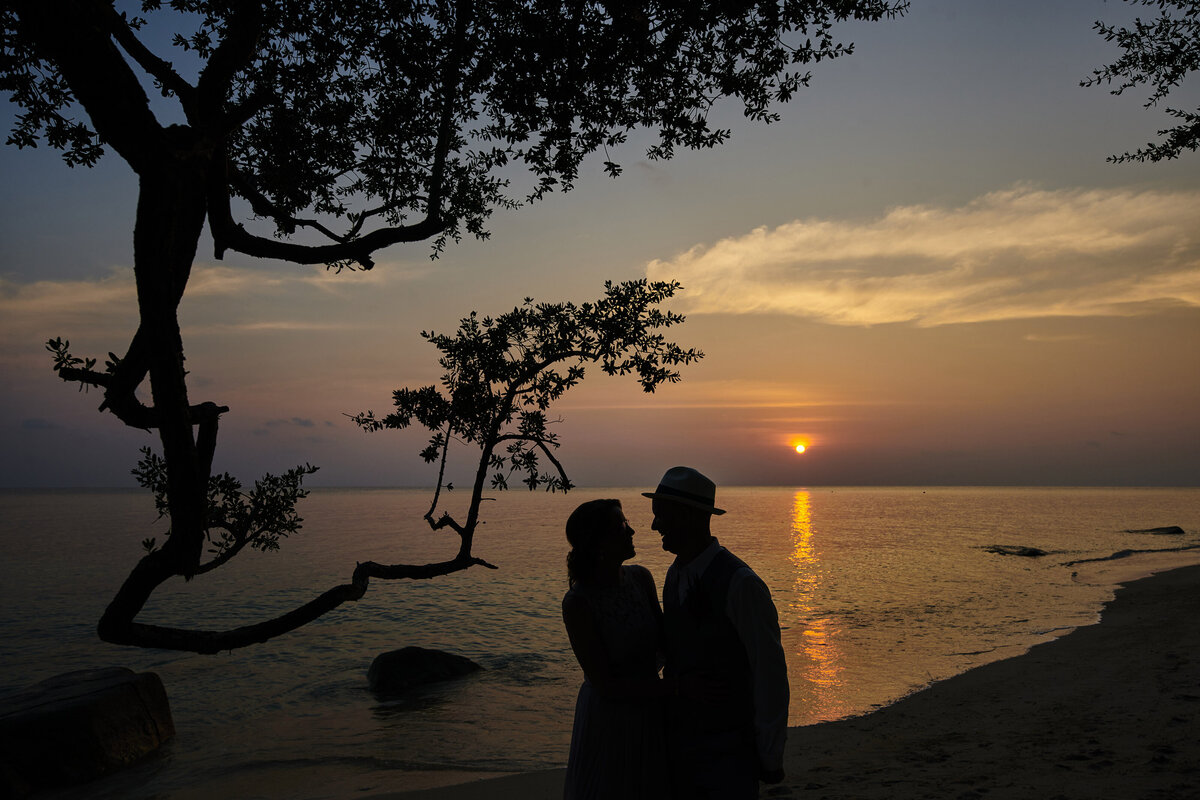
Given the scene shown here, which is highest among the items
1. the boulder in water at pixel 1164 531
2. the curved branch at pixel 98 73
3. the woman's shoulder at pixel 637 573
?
the curved branch at pixel 98 73

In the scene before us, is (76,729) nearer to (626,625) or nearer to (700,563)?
(626,625)

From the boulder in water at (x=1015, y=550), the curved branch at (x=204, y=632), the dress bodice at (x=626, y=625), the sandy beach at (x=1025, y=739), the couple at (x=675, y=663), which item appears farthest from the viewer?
the boulder in water at (x=1015, y=550)

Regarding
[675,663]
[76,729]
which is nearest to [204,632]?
[675,663]

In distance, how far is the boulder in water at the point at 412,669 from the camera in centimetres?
1733

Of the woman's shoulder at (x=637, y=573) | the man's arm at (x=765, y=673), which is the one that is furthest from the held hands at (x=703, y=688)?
the woman's shoulder at (x=637, y=573)

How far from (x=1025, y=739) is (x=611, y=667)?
7809mm

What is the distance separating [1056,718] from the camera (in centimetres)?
1035

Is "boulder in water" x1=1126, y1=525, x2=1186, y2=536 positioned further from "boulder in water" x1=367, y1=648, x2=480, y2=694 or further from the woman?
the woman

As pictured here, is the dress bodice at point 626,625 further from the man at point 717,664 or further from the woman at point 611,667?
the man at point 717,664

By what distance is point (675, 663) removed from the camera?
14.5 ft

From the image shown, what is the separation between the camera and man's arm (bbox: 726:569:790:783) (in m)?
3.92

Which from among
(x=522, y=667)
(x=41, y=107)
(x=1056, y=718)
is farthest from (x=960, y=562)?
(x=41, y=107)

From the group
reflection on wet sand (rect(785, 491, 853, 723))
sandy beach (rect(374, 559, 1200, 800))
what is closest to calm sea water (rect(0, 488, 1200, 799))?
reflection on wet sand (rect(785, 491, 853, 723))

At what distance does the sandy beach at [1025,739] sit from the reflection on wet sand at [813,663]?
1.17 m
